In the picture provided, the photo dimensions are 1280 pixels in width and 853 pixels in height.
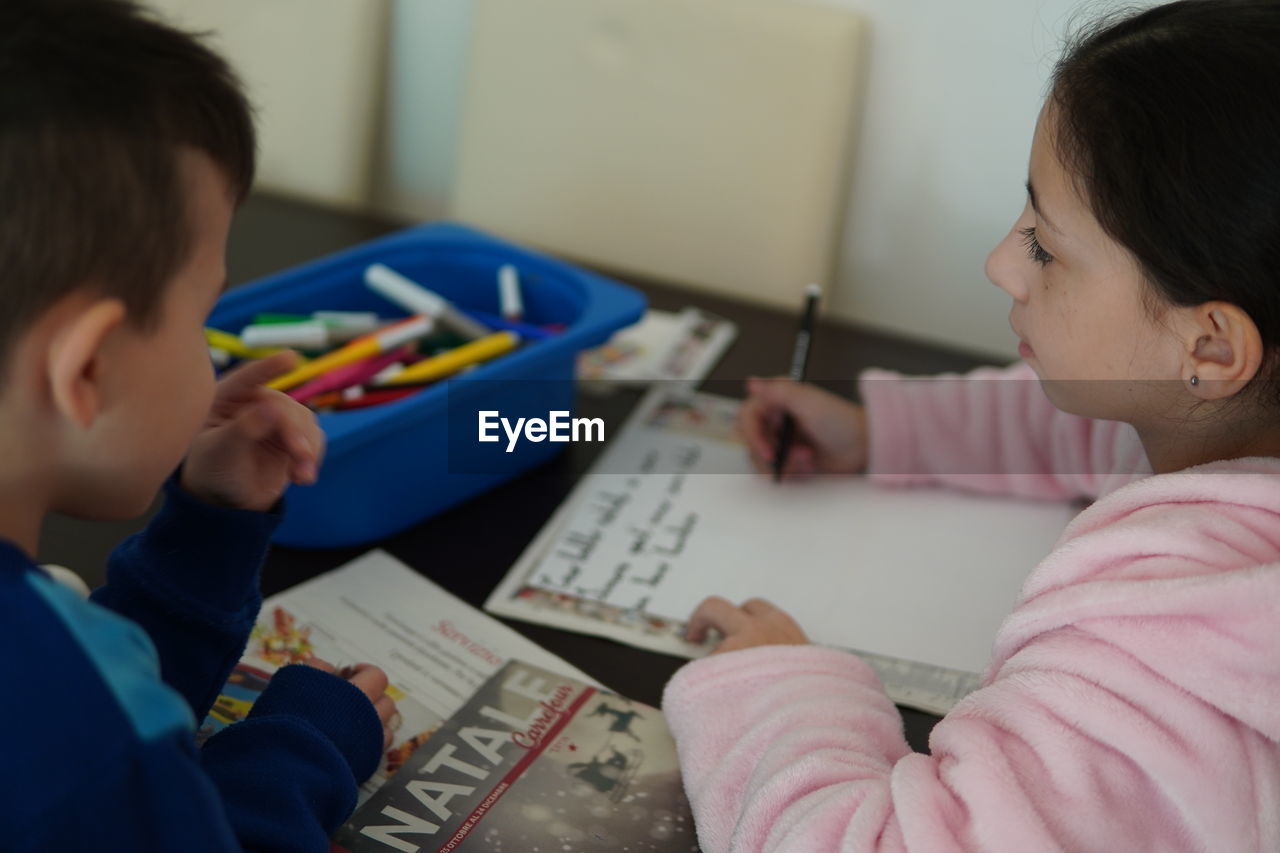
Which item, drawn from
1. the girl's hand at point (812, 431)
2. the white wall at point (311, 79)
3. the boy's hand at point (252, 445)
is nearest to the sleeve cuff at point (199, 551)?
the boy's hand at point (252, 445)

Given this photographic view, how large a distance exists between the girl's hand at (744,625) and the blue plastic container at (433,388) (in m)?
0.21

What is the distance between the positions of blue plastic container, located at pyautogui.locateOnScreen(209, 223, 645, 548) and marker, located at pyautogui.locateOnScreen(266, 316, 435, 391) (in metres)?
0.07

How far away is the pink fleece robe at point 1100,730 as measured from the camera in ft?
1.70

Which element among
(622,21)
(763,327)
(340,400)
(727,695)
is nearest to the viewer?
(727,695)

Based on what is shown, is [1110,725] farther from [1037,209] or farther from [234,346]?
[234,346]

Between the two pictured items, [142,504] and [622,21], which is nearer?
[142,504]

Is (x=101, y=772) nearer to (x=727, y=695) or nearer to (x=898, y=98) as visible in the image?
(x=727, y=695)

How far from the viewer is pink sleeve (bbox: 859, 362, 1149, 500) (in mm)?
948

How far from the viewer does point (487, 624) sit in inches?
31.0

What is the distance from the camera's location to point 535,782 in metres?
0.66

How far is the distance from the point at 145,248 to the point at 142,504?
14cm

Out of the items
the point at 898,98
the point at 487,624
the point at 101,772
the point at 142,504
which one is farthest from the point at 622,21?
the point at 101,772

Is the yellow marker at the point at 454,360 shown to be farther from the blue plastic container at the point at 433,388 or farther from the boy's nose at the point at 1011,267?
the boy's nose at the point at 1011,267

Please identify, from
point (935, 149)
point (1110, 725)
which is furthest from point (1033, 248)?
point (935, 149)
